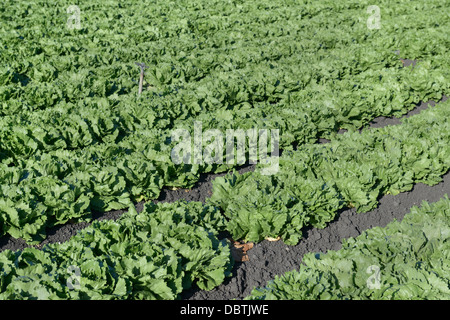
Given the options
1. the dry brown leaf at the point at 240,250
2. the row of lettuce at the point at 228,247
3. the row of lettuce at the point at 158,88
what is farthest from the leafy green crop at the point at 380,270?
the row of lettuce at the point at 158,88

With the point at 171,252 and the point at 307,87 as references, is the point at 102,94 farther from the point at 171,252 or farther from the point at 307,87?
the point at 171,252

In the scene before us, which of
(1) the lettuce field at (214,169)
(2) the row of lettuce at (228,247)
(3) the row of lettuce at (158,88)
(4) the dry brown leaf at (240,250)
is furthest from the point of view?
(3) the row of lettuce at (158,88)

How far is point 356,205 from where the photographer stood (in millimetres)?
8945

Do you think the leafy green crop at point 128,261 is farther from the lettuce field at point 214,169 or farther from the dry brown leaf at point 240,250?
the dry brown leaf at point 240,250

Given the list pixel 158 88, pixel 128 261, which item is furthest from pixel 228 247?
pixel 158 88

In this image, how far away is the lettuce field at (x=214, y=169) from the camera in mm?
6113

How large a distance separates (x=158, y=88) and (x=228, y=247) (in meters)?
7.68

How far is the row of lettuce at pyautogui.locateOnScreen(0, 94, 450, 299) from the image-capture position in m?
5.63

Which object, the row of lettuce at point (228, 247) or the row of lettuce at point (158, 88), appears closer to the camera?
the row of lettuce at point (228, 247)

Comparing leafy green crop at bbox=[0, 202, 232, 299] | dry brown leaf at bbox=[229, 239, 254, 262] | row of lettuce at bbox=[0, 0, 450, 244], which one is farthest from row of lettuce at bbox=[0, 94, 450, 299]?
row of lettuce at bbox=[0, 0, 450, 244]

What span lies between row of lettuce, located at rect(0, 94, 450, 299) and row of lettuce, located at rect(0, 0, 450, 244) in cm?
82

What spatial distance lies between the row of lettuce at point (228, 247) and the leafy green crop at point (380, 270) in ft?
0.05

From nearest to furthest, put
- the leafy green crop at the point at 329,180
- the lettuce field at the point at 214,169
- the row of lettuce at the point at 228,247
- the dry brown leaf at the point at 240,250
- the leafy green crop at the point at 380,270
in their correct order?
the row of lettuce at the point at 228,247
the leafy green crop at the point at 380,270
the lettuce field at the point at 214,169
the dry brown leaf at the point at 240,250
the leafy green crop at the point at 329,180
